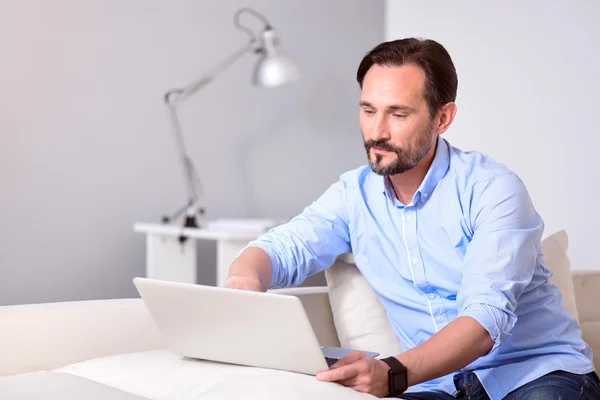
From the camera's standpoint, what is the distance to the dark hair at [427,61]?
1.68m

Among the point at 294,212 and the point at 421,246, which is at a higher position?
the point at 421,246

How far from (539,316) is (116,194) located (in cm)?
281

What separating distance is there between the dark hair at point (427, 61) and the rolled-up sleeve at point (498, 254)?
0.20m

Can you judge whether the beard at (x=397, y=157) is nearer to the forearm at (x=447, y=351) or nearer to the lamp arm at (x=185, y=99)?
the forearm at (x=447, y=351)

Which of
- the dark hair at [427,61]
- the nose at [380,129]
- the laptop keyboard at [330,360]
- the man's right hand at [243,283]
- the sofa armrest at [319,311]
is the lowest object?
the sofa armrest at [319,311]

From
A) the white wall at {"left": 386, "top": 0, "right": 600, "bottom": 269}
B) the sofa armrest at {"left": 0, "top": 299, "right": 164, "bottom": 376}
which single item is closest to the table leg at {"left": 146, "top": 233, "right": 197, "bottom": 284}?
the white wall at {"left": 386, "top": 0, "right": 600, "bottom": 269}

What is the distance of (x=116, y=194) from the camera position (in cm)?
409

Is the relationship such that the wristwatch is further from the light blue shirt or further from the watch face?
the light blue shirt

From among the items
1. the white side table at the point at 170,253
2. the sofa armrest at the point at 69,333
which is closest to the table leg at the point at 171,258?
the white side table at the point at 170,253

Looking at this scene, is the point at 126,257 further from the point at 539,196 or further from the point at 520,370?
the point at 520,370

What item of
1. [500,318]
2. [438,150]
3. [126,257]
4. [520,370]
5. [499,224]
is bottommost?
[126,257]

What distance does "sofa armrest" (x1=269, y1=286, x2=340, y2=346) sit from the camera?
1836mm

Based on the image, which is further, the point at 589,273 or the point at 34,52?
the point at 34,52

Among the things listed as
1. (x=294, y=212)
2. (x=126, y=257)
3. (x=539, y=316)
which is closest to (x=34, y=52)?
(x=126, y=257)
